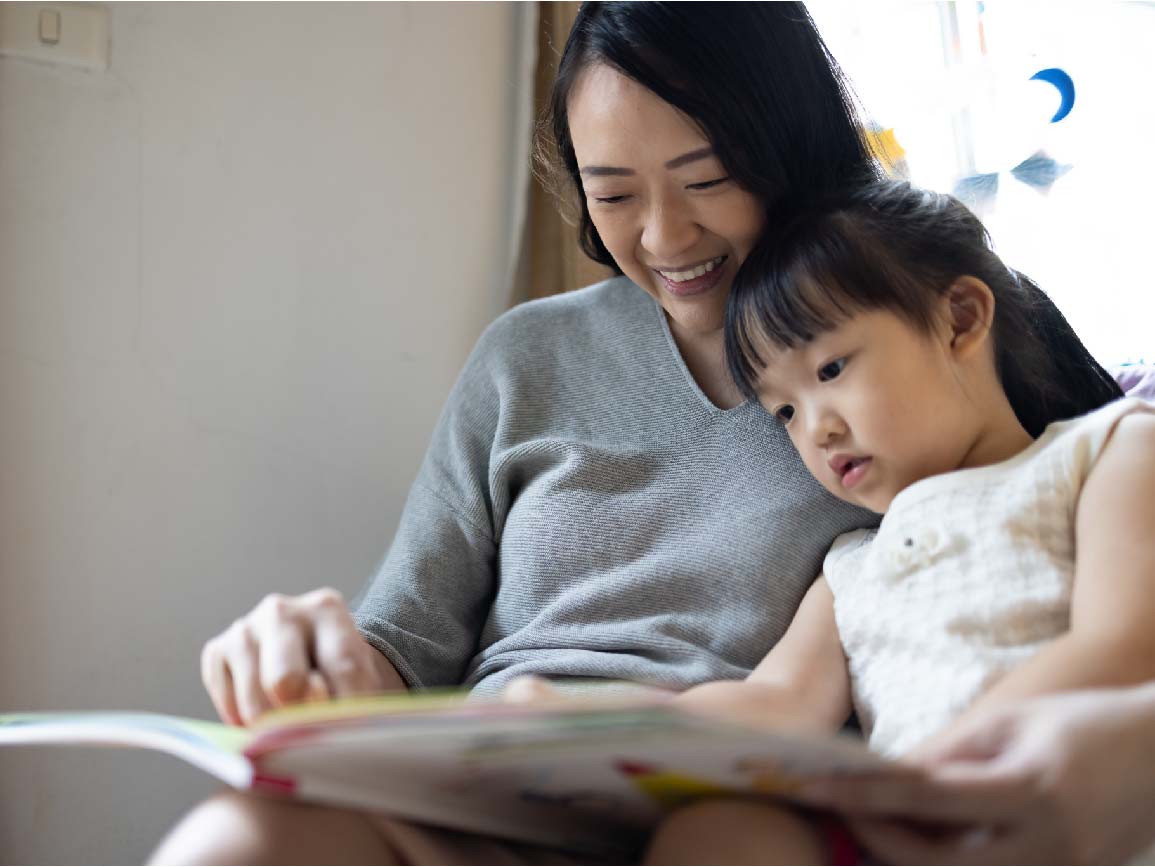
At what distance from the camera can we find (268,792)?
2.11ft

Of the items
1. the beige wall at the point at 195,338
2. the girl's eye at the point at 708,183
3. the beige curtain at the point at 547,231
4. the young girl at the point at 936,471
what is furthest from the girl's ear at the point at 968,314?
the beige wall at the point at 195,338

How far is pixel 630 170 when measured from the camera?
1.03 m

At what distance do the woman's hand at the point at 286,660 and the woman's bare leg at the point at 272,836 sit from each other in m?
0.10

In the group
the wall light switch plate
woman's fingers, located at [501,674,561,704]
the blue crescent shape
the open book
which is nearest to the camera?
the open book

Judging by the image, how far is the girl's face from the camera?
2.90ft

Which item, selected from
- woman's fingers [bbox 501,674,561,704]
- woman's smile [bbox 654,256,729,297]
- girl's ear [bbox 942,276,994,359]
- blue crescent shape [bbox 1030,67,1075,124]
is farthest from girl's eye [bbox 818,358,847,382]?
blue crescent shape [bbox 1030,67,1075,124]

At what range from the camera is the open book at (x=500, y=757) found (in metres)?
0.47

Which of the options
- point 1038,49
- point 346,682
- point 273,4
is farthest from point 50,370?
point 1038,49

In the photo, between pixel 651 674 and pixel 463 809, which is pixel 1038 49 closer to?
pixel 651 674

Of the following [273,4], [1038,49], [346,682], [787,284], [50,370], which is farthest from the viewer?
[1038,49]

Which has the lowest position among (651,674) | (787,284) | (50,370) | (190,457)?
(651,674)

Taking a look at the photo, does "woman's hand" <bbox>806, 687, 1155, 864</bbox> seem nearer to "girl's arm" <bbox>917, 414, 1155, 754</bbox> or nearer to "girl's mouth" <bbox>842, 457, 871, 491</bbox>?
"girl's arm" <bbox>917, 414, 1155, 754</bbox>

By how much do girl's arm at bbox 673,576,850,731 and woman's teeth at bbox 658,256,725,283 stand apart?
342 millimetres

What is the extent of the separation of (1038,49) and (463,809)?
5.68 ft
